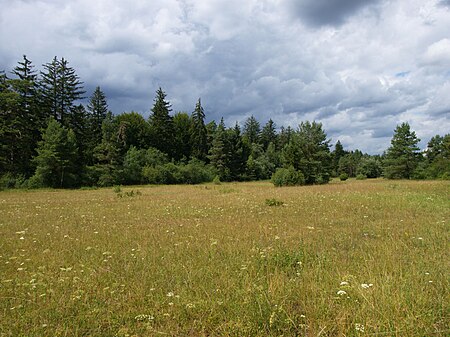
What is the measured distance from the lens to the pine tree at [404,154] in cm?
5778

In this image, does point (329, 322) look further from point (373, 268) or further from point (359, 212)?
point (359, 212)

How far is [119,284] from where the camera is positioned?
456cm

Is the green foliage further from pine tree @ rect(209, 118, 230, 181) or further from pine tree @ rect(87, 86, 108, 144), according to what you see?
pine tree @ rect(87, 86, 108, 144)

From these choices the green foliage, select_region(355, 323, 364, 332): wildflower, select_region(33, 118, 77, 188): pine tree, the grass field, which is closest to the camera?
select_region(355, 323, 364, 332): wildflower

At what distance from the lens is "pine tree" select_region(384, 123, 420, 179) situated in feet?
190

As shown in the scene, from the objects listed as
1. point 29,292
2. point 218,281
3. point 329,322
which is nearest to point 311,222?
point 218,281

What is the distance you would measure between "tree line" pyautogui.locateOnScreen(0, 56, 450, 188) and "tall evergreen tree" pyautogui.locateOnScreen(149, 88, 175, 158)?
0.25 m

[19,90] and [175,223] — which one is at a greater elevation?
[19,90]

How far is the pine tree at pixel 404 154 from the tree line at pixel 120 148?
18 cm

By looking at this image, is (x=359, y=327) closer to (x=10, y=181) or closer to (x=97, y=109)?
(x=10, y=181)

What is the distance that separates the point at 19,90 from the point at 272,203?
46.6 m

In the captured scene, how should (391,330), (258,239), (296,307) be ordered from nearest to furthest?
(391,330) < (296,307) < (258,239)

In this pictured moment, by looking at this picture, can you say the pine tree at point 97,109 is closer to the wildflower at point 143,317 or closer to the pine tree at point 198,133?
the pine tree at point 198,133

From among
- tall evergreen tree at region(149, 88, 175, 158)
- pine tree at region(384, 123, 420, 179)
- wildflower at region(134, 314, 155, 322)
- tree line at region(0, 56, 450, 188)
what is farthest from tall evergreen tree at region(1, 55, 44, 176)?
pine tree at region(384, 123, 420, 179)
